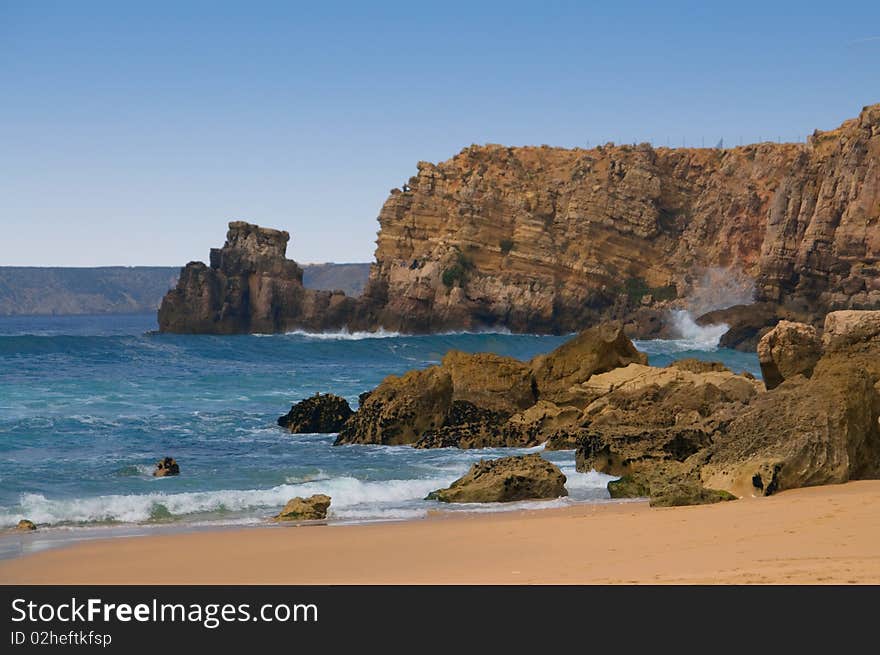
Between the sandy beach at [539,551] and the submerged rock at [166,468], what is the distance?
232 inches

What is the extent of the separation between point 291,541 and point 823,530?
5.03m

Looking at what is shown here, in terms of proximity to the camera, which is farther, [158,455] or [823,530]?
[158,455]

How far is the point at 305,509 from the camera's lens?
576 inches

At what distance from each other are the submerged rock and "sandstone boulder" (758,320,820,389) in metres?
9.05

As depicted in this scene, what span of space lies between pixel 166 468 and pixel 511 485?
6.16 metres

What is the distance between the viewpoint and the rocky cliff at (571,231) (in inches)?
3290

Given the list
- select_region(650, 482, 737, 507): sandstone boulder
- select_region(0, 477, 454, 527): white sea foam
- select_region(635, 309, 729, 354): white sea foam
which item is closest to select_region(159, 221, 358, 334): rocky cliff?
select_region(635, 309, 729, 354): white sea foam

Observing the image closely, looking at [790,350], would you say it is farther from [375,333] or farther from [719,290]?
[719,290]

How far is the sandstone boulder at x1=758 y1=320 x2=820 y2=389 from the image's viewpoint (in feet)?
62.7

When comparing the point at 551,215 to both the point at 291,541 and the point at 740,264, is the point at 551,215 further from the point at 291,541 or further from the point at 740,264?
the point at 291,541

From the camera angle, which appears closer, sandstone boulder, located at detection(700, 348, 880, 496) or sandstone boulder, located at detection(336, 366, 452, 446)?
sandstone boulder, located at detection(700, 348, 880, 496)

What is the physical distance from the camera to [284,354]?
60.5 metres

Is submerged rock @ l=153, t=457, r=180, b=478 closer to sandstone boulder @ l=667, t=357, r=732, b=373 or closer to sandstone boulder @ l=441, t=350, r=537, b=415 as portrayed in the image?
sandstone boulder @ l=441, t=350, r=537, b=415
